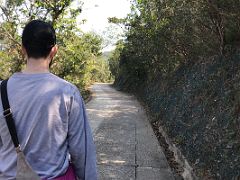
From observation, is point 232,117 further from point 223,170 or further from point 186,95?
point 186,95

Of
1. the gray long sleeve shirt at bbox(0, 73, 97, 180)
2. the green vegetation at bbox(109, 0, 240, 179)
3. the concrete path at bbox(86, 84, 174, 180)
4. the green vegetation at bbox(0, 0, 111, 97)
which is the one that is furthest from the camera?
the green vegetation at bbox(0, 0, 111, 97)

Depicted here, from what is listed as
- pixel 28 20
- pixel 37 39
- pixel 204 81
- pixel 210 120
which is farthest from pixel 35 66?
pixel 28 20

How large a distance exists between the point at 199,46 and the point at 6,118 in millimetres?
10146

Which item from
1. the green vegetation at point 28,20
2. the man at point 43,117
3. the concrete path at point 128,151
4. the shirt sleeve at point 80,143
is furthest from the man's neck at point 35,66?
the green vegetation at point 28,20

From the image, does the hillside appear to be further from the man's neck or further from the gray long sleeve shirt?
the man's neck

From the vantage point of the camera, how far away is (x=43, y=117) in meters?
2.44

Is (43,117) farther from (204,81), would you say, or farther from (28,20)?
(28,20)

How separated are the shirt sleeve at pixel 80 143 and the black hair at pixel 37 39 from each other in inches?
13.0

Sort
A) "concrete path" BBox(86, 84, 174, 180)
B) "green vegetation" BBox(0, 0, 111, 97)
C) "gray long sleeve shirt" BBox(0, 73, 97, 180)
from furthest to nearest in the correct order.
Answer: "green vegetation" BBox(0, 0, 111, 97), "concrete path" BBox(86, 84, 174, 180), "gray long sleeve shirt" BBox(0, 73, 97, 180)

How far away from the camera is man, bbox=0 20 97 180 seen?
95.9 inches

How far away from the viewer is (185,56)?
14.7 m

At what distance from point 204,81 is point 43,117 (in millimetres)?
7957

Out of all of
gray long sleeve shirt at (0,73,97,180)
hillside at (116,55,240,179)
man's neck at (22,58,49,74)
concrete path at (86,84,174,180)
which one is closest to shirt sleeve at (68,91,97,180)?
gray long sleeve shirt at (0,73,97,180)

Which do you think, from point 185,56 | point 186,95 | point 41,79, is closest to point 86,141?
point 41,79
